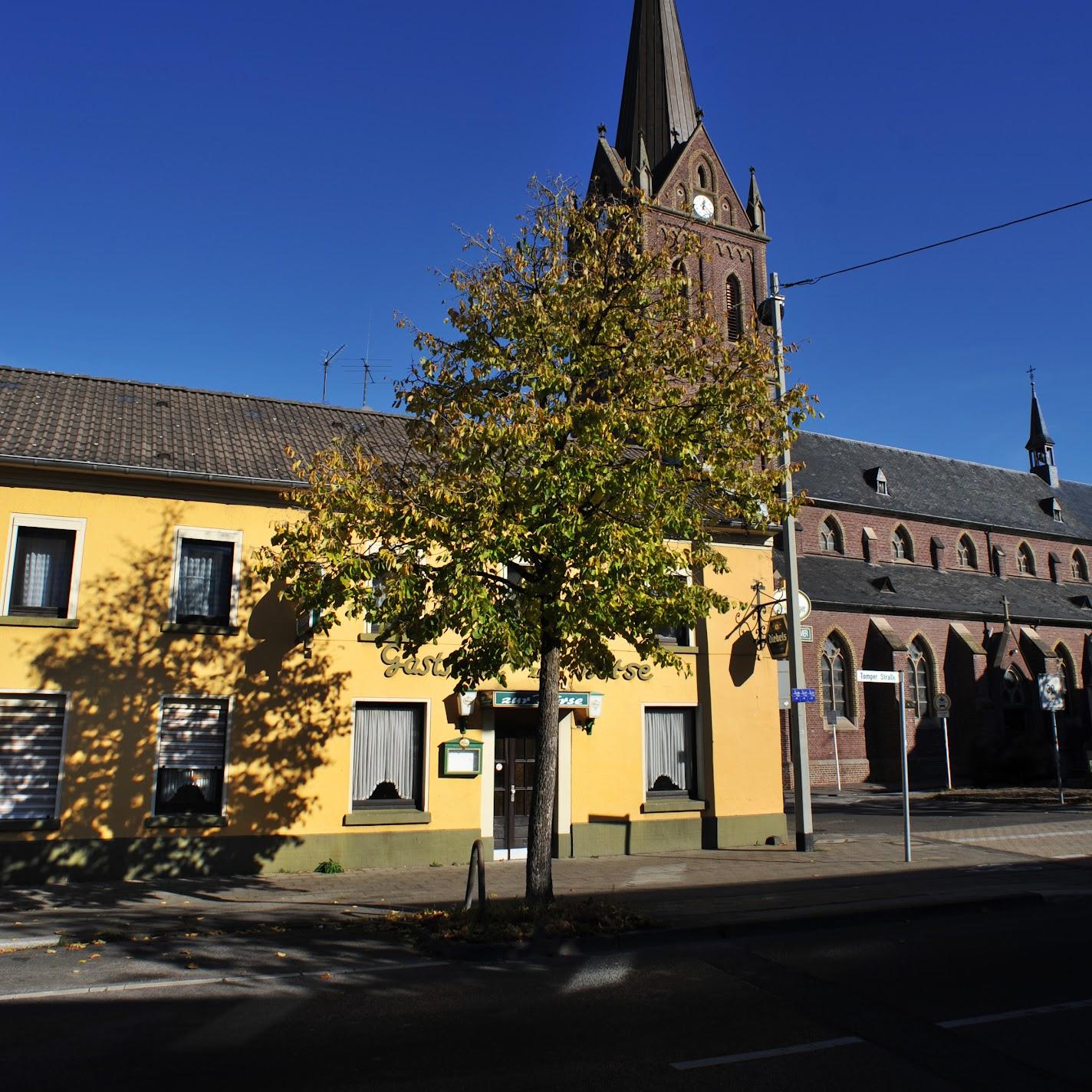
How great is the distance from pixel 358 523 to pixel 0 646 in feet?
22.1

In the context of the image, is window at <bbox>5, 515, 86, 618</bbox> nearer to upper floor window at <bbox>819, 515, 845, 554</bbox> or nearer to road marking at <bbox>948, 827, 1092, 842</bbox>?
road marking at <bbox>948, 827, 1092, 842</bbox>

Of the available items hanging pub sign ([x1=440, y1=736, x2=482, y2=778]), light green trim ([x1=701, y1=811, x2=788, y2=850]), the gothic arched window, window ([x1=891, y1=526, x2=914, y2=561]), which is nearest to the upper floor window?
window ([x1=891, y1=526, x2=914, y2=561])

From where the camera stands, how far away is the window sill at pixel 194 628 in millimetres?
14109

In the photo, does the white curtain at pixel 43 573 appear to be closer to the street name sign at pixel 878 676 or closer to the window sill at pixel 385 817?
the window sill at pixel 385 817

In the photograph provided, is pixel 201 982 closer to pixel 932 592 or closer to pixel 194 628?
pixel 194 628

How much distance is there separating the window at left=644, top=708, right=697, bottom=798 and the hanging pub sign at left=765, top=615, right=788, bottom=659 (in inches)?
75.1

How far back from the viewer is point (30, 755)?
13.2 m

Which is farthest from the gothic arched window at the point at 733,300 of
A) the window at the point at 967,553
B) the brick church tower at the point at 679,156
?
the window at the point at 967,553

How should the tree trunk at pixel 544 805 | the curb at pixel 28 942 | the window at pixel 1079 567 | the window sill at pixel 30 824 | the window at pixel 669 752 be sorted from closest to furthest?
1. the curb at pixel 28 942
2. the tree trunk at pixel 544 805
3. the window sill at pixel 30 824
4. the window at pixel 669 752
5. the window at pixel 1079 567

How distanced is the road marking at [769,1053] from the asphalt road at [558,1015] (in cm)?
2

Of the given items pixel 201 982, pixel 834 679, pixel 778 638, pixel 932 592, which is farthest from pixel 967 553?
pixel 201 982

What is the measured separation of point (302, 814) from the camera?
14.5 metres

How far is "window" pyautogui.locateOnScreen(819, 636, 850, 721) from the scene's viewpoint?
3900 centimetres

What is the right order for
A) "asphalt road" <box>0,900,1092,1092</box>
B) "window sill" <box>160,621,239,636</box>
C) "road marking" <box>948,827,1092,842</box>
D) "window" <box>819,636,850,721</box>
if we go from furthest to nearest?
"window" <box>819,636,850,721</box> < "road marking" <box>948,827,1092,842</box> < "window sill" <box>160,621,239,636</box> < "asphalt road" <box>0,900,1092,1092</box>
